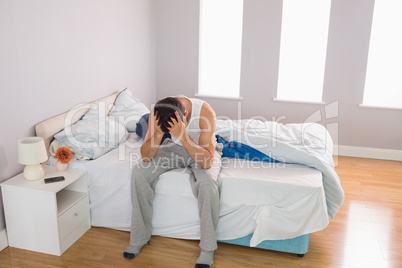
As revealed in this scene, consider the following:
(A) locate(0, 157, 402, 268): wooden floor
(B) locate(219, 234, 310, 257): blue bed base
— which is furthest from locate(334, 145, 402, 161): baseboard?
(B) locate(219, 234, 310, 257): blue bed base

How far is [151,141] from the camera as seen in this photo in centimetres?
265

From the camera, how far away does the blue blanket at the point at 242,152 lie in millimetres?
2814

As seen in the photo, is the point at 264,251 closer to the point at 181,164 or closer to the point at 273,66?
the point at 181,164

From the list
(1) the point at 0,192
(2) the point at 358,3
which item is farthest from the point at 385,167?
(1) the point at 0,192

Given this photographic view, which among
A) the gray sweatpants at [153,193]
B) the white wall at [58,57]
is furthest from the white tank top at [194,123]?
the white wall at [58,57]

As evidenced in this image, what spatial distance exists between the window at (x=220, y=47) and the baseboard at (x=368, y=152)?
1.37 metres

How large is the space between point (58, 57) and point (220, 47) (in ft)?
7.21

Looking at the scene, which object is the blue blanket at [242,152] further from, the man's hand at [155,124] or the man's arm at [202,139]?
the man's hand at [155,124]

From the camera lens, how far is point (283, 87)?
180 inches

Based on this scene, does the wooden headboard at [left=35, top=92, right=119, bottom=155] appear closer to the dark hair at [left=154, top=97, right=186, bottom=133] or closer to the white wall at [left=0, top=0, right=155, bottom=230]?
the white wall at [left=0, top=0, right=155, bottom=230]

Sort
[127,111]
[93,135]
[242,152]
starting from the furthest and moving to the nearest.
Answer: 1. [127,111]
2. [93,135]
3. [242,152]

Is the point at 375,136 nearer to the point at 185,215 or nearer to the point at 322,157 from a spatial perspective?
the point at 322,157

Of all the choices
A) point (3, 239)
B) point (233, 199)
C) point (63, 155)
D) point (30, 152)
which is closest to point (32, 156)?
point (30, 152)

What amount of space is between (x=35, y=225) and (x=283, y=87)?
10.2 feet
